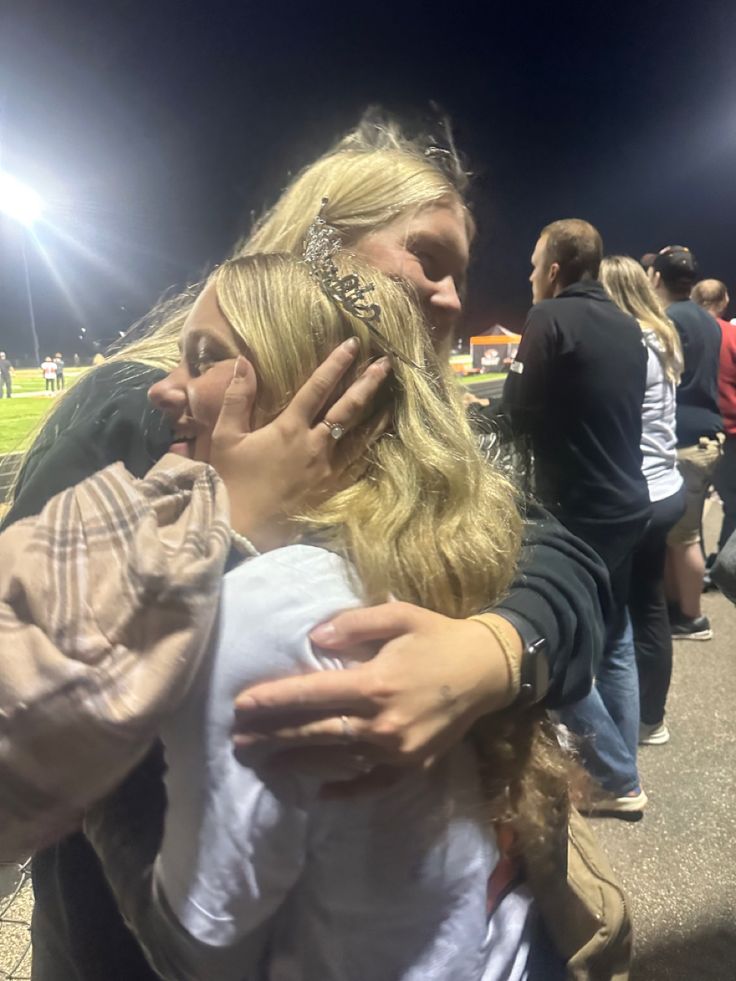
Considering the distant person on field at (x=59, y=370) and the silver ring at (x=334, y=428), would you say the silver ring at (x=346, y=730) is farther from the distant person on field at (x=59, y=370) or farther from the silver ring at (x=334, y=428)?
the distant person on field at (x=59, y=370)

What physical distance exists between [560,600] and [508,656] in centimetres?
9

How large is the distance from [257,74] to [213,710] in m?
0.58

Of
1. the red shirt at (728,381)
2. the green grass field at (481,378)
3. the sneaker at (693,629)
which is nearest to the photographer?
the green grass field at (481,378)

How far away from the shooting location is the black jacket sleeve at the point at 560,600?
0.62 meters

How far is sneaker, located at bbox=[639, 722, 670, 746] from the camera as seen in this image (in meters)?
2.16

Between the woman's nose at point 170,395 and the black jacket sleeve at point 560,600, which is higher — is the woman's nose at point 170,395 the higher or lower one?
the higher one

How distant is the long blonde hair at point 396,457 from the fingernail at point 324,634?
1.7 inches

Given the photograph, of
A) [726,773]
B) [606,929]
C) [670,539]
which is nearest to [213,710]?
[606,929]

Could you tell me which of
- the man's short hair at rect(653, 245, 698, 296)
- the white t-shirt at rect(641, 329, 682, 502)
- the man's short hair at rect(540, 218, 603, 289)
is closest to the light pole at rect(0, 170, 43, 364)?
the man's short hair at rect(540, 218, 603, 289)

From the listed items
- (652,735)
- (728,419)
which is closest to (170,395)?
(652,735)

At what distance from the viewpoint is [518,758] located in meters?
0.63

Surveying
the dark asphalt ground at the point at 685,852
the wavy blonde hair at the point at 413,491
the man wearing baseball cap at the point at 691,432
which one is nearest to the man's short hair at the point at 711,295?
the man wearing baseball cap at the point at 691,432

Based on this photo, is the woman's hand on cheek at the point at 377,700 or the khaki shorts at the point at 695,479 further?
the khaki shorts at the point at 695,479

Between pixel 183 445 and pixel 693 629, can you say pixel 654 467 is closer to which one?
pixel 693 629
